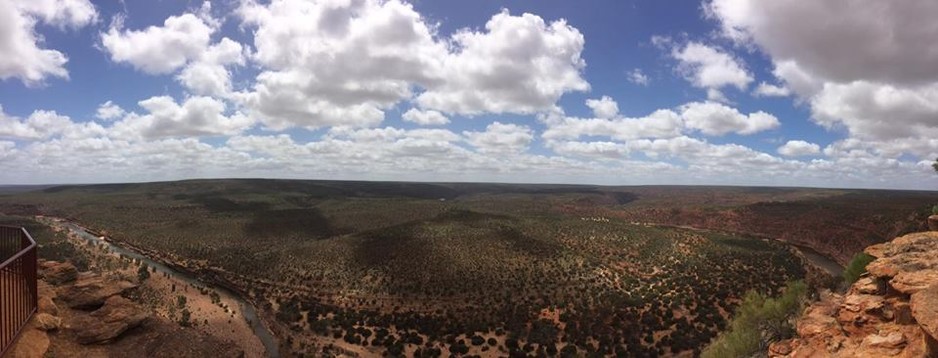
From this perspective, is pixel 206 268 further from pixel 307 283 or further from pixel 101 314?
pixel 101 314

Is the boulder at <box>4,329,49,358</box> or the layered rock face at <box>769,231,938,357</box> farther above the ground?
the layered rock face at <box>769,231,938,357</box>

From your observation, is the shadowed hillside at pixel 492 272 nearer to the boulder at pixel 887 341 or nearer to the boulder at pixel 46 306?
the boulder at pixel 46 306

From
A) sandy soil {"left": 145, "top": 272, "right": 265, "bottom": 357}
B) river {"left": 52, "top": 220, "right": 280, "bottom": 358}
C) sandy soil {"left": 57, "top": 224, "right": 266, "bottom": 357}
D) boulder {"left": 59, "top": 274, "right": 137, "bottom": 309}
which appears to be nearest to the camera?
boulder {"left": 59, "top": 274, "right": 137, "bottom": 309}

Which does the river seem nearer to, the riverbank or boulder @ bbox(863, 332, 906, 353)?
boulder @ bbox(863, 332, 906, 353)

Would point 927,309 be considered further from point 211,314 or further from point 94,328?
point 211,314

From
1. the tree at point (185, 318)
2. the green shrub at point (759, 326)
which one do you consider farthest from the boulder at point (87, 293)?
the green shrub at point (759, 326)

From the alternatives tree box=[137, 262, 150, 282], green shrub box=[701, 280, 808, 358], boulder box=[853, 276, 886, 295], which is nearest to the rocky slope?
tree box=[137, 262, 150, 282]

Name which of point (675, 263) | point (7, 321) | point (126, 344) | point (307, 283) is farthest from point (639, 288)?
point (7, 321)

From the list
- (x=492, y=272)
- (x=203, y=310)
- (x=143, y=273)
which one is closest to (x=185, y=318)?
(x=203, y=310)
